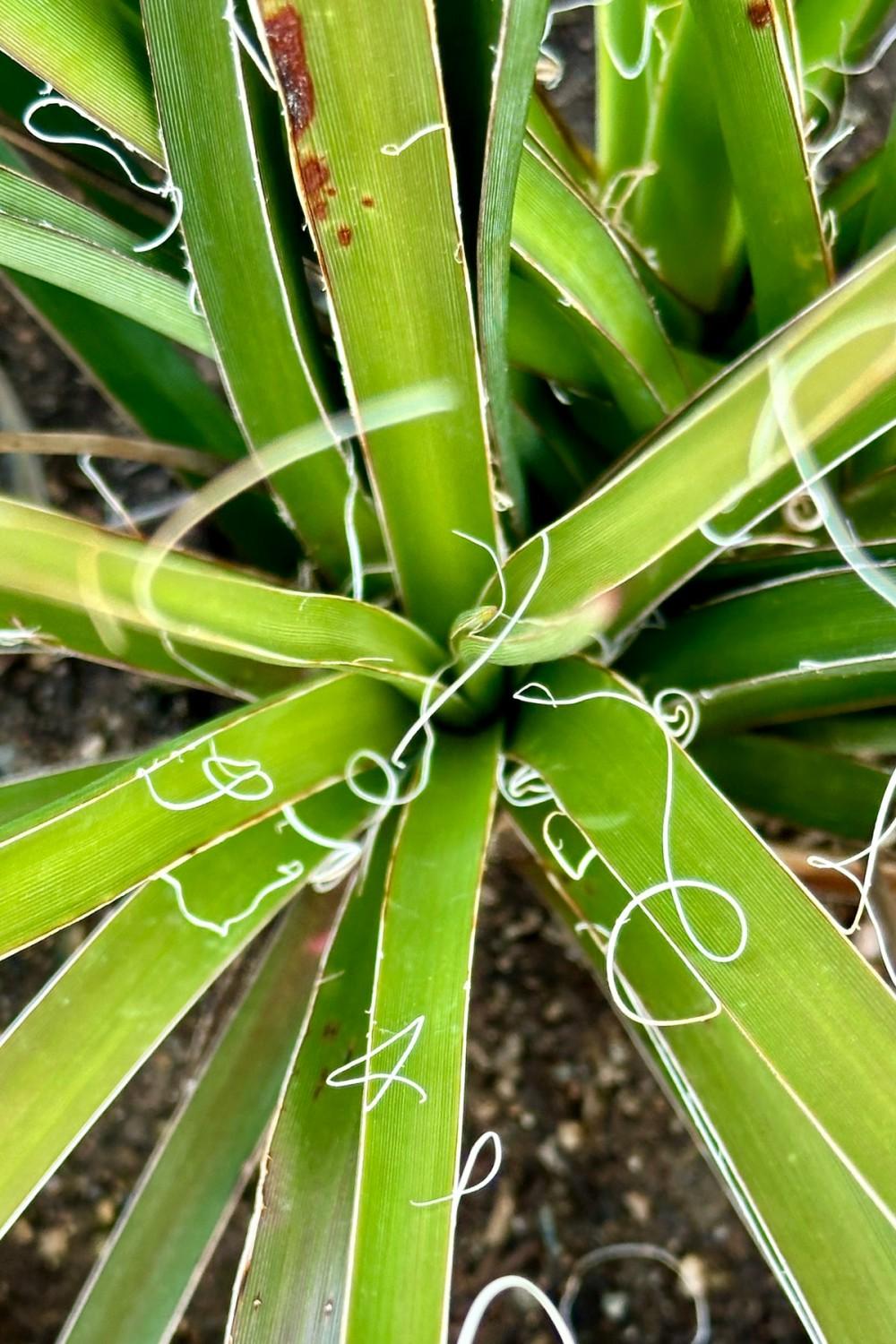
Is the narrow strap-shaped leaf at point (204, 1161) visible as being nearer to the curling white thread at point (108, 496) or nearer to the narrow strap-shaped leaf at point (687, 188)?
the curling white thread at point (108, 496)

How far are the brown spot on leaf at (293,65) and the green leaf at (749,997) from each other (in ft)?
0.85

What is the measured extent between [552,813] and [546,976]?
0.31 meters

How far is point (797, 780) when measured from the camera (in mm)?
536

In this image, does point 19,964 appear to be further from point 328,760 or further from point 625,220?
point 625,220

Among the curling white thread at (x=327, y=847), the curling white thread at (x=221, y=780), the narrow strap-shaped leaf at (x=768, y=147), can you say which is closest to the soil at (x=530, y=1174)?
the curling white thread at (x=327, y=847)

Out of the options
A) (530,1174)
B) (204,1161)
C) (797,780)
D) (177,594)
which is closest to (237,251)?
(177,594)

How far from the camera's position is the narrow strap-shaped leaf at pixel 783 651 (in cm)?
45

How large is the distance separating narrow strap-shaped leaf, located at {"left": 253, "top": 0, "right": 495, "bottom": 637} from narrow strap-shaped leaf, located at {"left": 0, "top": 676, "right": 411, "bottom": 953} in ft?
0.27

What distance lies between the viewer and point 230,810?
0.44m

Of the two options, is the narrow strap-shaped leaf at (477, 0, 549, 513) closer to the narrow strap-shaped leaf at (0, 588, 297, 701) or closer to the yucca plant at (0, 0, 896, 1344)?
the yucca plant at (0, 0, 896, 1344)

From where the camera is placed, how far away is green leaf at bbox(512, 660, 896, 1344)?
324mm

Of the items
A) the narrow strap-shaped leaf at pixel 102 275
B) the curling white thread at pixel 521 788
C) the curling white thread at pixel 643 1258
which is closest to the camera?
the narrow strap-shaped leaf at pixel 102 275

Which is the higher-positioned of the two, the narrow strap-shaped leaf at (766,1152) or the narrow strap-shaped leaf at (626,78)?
the narrow strap-shaped leaf at (626,78)

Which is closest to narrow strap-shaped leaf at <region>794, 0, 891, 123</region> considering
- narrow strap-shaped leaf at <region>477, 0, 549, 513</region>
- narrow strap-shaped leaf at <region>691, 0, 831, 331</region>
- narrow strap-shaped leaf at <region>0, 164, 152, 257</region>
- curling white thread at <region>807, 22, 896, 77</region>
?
curling white thread at <region>807, 22, 896, 77</region>
